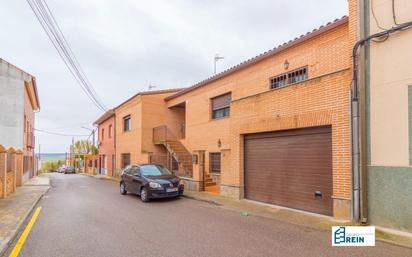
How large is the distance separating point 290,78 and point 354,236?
7.07m

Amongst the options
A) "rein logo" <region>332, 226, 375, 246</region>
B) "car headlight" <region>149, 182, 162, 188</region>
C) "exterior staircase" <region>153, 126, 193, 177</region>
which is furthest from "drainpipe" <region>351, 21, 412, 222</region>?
"exterior staircase" <region>153, 126, 193, 177</region>

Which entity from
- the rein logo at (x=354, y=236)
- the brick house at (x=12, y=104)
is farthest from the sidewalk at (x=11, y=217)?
the brick house at (x=12, y=104)

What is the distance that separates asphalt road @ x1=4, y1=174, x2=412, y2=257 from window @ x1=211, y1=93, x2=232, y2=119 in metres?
7.04

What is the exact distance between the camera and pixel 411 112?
6625 mm

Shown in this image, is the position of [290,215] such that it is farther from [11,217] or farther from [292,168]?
[11,217]

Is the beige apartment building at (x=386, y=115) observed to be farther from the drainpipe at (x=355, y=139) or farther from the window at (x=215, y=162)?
the window at (x=215, y=162)

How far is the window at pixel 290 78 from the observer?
1162cm

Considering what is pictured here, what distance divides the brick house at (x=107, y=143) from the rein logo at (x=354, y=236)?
82.5 ft

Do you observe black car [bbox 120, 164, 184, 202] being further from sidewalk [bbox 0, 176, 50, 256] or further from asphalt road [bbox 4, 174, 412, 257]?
sidewalk [bbox 0, 176, 50, 256]

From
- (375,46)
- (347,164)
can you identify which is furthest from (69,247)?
(375,46)

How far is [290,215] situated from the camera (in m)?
8.80

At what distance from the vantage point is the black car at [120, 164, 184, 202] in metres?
12.3

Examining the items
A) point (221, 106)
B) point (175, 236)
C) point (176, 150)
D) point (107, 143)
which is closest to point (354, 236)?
point (175, 236)

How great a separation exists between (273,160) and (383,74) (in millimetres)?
4457
